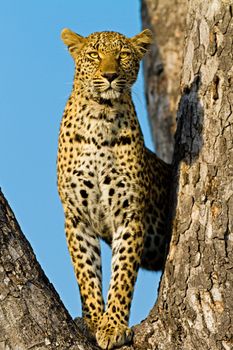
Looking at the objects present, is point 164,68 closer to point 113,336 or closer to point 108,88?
point 108,88

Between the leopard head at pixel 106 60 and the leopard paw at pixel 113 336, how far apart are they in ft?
6.63

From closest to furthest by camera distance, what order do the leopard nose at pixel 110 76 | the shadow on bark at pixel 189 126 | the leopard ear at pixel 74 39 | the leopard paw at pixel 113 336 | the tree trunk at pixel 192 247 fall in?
the tree trunk at pixel 192 247 → the leopard paw at pixel 113 336 → the shadow on bark at pixel 189 126 → the leopard nose at pixel 110 76 → the leopard ear at pixel 74 39

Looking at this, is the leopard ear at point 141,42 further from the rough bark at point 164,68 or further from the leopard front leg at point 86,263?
the rough bark at point 164,68

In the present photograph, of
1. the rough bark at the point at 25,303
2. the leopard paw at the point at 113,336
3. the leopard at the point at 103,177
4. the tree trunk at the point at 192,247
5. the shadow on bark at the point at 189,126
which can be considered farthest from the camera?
the leopard at the point at 103,177

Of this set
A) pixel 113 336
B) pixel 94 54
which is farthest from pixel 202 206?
pixel 94 54

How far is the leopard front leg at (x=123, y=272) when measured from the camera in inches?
315

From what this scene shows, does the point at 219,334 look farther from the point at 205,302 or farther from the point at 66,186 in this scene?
the point at 66,186

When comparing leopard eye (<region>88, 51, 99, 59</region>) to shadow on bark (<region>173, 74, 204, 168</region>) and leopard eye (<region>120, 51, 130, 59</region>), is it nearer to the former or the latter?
leopard eye (<region>120, 51, 130, 59</region>)

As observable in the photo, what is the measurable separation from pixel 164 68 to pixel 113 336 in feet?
19.0

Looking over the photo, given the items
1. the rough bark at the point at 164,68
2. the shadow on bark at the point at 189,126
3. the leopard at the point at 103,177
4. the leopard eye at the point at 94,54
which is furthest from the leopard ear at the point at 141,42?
the rough bark at the point at 164,68

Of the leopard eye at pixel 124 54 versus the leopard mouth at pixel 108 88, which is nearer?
the leopard mouth at pixel 108 88

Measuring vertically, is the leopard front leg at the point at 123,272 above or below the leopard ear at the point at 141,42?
below

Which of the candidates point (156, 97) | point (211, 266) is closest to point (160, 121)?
point (156, 97)

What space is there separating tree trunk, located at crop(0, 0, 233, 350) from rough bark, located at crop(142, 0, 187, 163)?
360 cm
